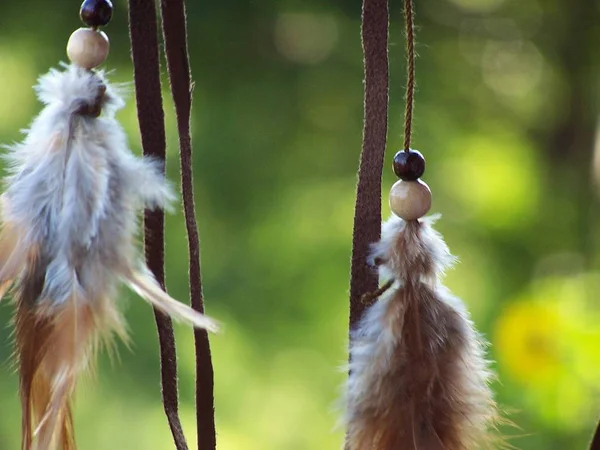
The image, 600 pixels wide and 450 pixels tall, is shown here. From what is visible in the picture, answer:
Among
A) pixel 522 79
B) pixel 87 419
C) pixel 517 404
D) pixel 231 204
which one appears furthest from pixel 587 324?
pixel 87 419

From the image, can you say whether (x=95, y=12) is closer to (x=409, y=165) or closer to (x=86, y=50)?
(x=86, y=50)

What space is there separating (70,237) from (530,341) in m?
0.52

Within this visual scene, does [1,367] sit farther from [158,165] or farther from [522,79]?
[522,79]

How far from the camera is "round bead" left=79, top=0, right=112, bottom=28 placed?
0.34 metres

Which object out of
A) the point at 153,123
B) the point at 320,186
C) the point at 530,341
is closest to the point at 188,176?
the point at 153,123

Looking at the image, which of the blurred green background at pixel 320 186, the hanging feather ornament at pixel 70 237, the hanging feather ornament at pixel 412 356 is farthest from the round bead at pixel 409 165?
the blurred green background at pixel 320 186

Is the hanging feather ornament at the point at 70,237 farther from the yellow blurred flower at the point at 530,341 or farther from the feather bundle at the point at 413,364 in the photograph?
the yellow blurred flower at the point at 530,341

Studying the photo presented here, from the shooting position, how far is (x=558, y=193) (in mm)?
715

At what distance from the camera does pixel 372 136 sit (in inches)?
12.9

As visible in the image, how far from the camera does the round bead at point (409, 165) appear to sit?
0.33m

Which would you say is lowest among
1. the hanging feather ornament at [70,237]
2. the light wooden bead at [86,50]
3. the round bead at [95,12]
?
the hanging feather ornament at [70,237]

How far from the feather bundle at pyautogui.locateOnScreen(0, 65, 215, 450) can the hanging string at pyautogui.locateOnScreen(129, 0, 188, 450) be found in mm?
17

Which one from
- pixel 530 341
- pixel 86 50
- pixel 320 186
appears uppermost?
pixel 86 50

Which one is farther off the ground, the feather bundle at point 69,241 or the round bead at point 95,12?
the round bead at point 95,12
